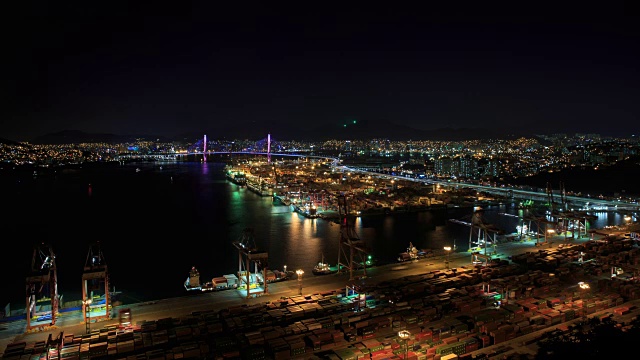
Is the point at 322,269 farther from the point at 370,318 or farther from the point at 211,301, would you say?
the point at 370,318

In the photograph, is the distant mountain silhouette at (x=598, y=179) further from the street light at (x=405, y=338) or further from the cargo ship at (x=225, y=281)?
the street light at (x=405, y=338)

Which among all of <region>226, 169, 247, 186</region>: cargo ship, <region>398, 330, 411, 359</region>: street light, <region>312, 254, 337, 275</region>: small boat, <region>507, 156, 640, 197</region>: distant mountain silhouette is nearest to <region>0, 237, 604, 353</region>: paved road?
<region>312, 254, 337, 275</region>: small boat

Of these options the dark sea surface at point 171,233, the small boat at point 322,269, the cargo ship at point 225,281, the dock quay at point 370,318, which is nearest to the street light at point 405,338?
the dock quay at point 370,318

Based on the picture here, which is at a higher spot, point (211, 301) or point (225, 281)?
point (211, 301)

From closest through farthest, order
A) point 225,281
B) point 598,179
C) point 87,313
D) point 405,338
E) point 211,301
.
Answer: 1. point 405,338
2. point 87,313
3. point 211,301
4. point 225,281
5. point 598,179

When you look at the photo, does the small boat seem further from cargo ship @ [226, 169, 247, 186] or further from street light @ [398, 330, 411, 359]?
cargo ship @ [226, 169, 247, 186]

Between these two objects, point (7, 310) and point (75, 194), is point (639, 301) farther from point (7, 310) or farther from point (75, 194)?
point (75, 194)

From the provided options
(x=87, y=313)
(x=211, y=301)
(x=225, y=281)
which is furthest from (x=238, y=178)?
(x=87, y=313)
